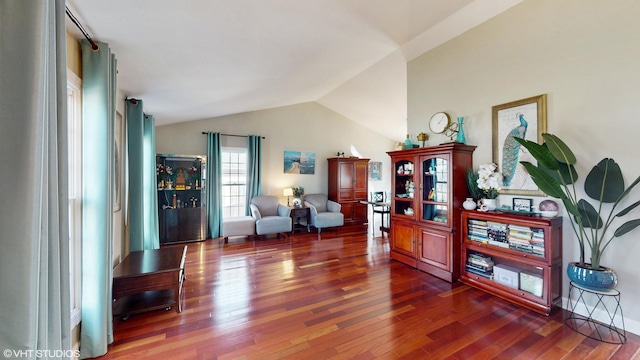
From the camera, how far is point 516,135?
9.39 feet

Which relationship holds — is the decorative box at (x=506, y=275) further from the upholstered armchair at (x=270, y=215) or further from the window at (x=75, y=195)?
the window at (x=75, y=195)

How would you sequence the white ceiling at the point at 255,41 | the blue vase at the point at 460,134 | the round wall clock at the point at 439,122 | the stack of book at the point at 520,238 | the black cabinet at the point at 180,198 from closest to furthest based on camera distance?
the white ceiling at the point at 255,41, the stack of book at the point at 520,238, the blue vase at the point at 460,134, the round wall clock at the point at 439,122, the black cabinet at the point at 180,198

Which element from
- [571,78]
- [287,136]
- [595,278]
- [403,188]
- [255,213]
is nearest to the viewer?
[595,278]

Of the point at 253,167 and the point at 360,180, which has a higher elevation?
the point at 253,167

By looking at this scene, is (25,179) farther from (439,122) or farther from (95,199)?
(439,122)

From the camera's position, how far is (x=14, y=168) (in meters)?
0.87

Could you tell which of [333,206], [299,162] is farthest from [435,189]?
[299,162]

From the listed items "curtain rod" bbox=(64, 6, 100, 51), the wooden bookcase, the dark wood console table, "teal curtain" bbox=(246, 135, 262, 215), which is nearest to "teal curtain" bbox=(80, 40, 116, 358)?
"curtain rod" bbox=(64, 6, 100, 51)

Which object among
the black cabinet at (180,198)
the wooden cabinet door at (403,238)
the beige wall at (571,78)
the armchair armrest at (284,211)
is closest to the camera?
the beige wall at (571,78)

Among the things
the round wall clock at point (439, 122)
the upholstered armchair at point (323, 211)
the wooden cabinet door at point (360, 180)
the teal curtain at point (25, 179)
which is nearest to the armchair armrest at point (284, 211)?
the upholstered armchair at point (323, 211)

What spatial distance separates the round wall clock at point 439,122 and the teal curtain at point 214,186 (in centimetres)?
437

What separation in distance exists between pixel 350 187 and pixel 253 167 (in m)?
2.61

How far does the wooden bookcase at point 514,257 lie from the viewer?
245cm

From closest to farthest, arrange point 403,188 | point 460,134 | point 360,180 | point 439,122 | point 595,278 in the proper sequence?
point 595,278, point 460,134, point 439,122, point 403,188, point 360,180
